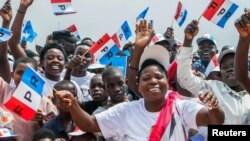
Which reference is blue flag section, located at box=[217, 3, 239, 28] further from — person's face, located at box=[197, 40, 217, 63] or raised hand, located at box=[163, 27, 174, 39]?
raised hand, located at box=[163, 27, 174, 39]

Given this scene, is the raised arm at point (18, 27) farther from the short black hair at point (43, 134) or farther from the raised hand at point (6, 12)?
the short black hair at point (43, 134)

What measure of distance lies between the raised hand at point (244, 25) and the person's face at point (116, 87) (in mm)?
1897

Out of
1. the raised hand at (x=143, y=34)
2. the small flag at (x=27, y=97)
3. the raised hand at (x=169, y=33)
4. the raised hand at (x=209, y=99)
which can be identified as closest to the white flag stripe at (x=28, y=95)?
the small flag at (x=27, y=97)

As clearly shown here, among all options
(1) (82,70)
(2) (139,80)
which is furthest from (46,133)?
(1) (82,70)

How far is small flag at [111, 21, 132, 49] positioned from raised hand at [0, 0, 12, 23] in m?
3.55

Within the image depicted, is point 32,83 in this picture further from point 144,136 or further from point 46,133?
point 144,136

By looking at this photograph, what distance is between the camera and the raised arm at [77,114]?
5.91 meters

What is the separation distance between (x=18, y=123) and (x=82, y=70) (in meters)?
2.74

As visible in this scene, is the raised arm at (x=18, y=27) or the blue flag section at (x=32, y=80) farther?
the raised arm at (x=18, y=27)

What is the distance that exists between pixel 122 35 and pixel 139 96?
16.2ft

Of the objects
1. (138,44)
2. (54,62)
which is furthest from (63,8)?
(138,44)

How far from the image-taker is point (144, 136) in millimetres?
5875

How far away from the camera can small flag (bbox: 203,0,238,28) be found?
9.65 m

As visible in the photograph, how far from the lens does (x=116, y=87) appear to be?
777 centimetres
